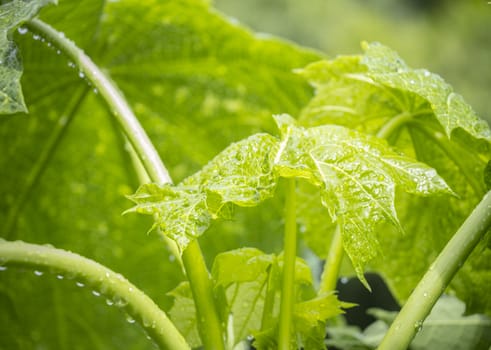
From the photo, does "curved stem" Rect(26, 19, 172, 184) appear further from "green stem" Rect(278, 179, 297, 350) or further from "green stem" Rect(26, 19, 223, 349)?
"green stem" Rect(278, 179, 297, 350)

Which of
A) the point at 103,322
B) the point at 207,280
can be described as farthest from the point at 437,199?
the point at 103,322

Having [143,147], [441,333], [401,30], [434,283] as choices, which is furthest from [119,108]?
[401,30]

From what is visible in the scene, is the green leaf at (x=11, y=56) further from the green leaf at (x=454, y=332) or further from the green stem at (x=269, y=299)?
the green leaf at (x=454, y=332)

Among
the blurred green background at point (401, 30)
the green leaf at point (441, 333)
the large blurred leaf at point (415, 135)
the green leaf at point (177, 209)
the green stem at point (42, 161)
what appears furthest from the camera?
the blurred green background at point (401, 30)

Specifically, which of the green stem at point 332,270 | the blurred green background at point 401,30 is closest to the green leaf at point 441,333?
the green stem at point 332,270

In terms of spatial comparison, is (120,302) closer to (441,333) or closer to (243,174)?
(243,174)

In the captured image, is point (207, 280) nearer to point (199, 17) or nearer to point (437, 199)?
point (437, 199)

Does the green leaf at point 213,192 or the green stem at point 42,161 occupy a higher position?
the green leaf at point 213,192
